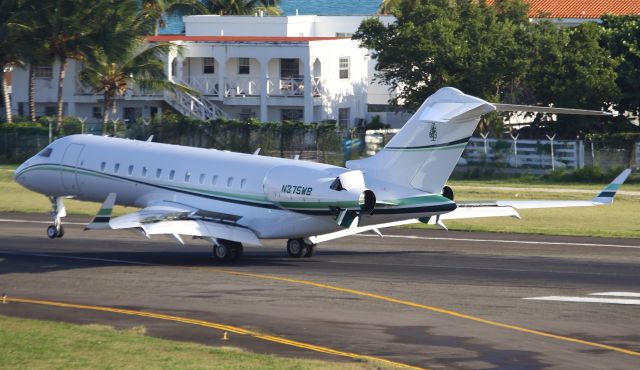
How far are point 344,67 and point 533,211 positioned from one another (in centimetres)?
3254

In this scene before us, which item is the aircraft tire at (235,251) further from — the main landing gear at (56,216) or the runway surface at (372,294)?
the main landing gear at (56,216)

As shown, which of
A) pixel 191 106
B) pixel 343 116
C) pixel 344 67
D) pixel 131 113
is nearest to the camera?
pixel 191 106

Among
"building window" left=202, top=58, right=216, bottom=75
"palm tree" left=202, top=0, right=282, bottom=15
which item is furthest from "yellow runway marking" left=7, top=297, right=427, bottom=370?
"palm tree" left=202, top=0, right=282, bottom=15

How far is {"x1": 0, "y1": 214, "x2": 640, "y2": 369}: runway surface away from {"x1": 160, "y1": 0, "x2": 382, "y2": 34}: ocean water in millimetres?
69127

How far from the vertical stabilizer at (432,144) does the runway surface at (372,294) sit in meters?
2.53

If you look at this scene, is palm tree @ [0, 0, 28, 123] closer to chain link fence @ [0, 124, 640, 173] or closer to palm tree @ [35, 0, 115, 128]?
palm tree @ [35, 0, 115, 128]

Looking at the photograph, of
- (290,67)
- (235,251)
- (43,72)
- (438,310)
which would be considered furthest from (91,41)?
(438,310)

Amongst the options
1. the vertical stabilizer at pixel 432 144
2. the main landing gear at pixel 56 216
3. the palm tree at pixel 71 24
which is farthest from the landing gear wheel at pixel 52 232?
the palm tree at pixel 71 24

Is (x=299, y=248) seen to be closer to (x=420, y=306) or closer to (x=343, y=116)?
(x=420, y=306)

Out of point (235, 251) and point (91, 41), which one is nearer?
point (235, 251)

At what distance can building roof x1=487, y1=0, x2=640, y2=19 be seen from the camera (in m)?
98.1

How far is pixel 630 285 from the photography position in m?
29.0

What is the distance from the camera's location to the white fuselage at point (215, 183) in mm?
30422

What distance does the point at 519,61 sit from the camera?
222 ft
